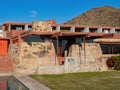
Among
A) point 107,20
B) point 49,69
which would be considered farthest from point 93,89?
point 107,20

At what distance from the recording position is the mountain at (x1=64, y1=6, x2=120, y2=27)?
3616 inches

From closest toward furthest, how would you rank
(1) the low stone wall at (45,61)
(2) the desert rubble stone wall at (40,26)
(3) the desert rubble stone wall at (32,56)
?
(1) the low stone wall at (45,61), (3) the desert rubble stone wall at (32,56), (2) the desert rubble stone wall at (40,26)

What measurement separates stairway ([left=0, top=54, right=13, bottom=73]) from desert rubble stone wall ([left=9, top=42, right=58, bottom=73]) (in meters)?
0.62

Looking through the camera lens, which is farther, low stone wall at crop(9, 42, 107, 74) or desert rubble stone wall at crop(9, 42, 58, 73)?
desert rubble stone wall at crop(9, 42, 58, 73)

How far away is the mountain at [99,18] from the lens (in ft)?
301

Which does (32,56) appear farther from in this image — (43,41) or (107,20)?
(107,20)

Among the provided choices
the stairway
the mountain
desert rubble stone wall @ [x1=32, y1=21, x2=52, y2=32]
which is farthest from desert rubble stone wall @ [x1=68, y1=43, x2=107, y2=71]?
the mountain

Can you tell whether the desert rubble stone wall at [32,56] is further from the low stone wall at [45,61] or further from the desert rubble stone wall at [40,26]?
the desert rubble stone wall at [40,26]

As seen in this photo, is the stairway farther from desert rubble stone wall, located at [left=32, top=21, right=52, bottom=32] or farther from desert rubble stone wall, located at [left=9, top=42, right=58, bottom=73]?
desert rubble stone wall, located at [left=32, top=21, right=52, bottom=32]

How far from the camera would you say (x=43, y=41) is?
29062mm

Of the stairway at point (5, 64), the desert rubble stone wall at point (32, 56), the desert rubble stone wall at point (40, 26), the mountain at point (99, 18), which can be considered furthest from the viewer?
the mountain at point (99, 18)

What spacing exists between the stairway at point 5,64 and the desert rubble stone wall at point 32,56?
24.2 inches

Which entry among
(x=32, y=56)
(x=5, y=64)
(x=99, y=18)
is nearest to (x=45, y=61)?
(x=32, y=56)

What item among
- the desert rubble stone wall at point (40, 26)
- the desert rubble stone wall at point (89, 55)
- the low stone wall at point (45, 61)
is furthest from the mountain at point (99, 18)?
the low stone wall at point (45, 61)
